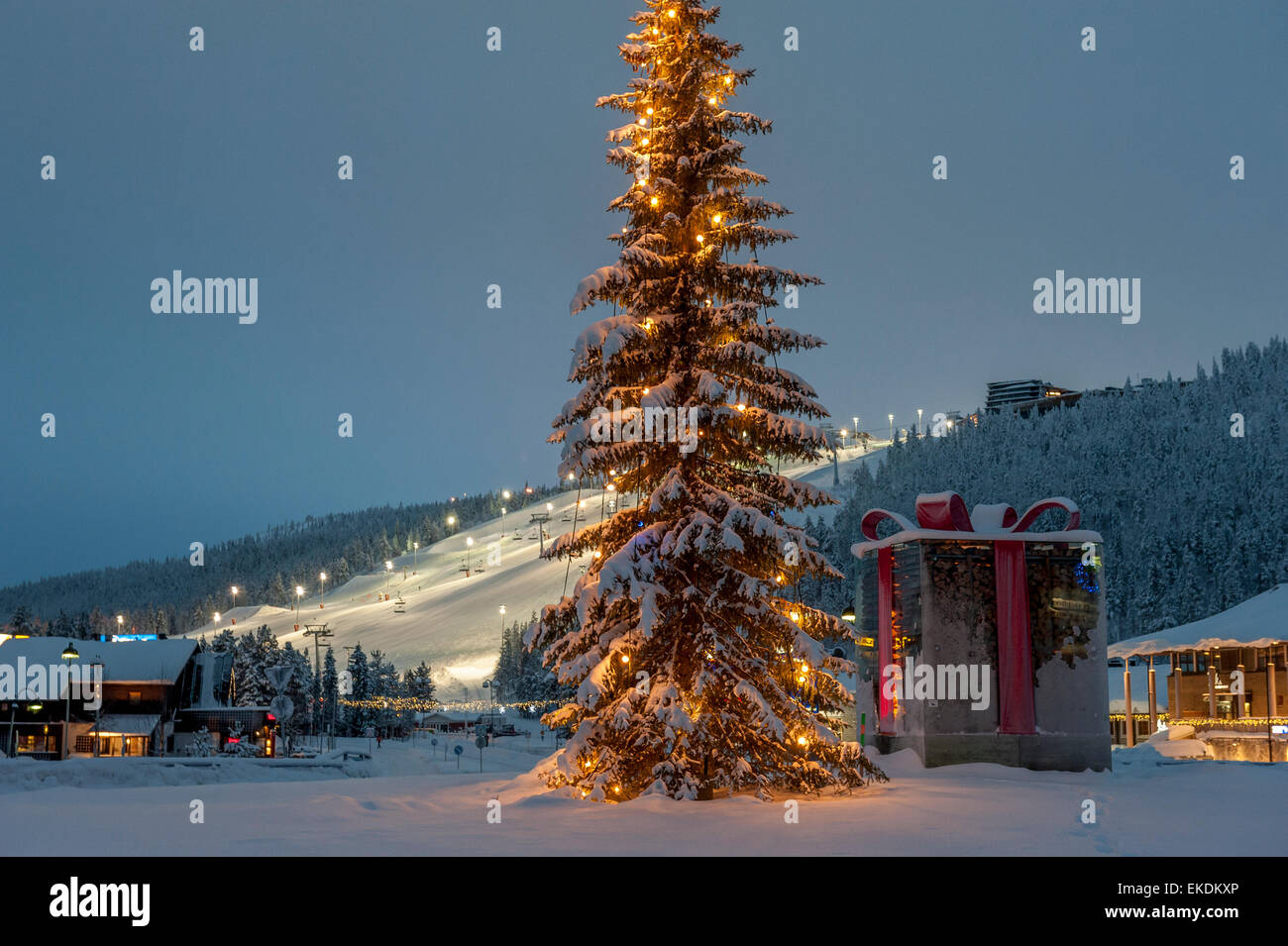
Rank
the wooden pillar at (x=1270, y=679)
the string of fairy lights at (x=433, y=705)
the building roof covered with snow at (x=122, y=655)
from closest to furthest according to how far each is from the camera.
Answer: the wooden pillar at (x=1270, y=679) < the building roof covered with snow at (x=122, y=655) < the string of fairy lights at (x=433, y=705)

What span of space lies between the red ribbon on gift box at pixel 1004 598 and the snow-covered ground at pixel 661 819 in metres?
1.57

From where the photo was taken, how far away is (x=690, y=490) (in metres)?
18.6

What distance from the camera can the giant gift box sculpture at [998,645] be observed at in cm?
2505

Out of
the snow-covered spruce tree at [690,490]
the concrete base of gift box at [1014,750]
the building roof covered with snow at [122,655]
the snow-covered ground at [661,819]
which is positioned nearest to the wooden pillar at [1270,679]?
the snow-covered ground at [661,819]

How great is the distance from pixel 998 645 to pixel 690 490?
10436 millimetres

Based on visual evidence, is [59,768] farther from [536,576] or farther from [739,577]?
[536,576]

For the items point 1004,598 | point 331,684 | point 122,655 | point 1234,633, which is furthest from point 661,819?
point 331,684

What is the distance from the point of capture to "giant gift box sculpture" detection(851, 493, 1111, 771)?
25.0 m

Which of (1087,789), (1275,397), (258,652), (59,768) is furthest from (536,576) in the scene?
(1087,789)

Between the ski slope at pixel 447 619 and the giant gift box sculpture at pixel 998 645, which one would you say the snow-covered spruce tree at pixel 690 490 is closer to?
the giant gift box sculpture at pixel 998 645

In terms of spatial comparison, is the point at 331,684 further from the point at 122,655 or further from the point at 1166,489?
the point at 1166,489

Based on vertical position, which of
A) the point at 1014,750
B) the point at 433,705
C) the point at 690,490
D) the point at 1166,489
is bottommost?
the point at 433,705

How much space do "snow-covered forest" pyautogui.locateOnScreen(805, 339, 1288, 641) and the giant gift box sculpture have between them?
222 ft
